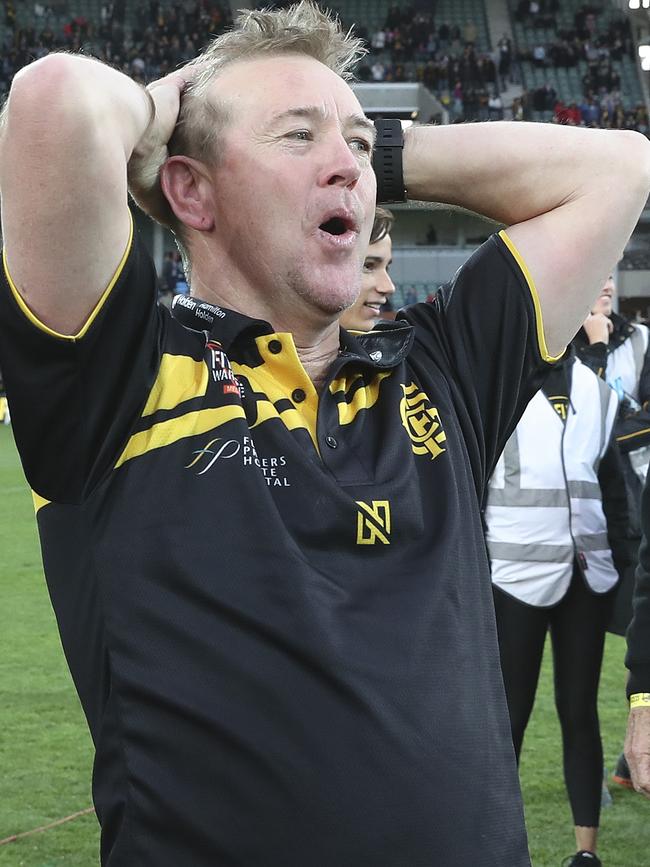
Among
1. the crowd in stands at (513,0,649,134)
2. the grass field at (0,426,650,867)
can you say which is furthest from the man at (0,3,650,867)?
the crowd in stands at (513,0,649,134)

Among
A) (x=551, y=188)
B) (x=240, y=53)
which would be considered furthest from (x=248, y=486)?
(x=551, y=188)

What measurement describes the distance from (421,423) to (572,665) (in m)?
2.57

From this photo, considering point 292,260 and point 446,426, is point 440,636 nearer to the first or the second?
point 446,426

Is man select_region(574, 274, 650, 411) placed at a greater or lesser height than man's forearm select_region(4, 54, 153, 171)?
lesser

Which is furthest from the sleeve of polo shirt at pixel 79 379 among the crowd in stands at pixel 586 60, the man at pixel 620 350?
the crowd in stands at pixel 586 60

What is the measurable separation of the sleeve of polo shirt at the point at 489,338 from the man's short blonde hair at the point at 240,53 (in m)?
0.43

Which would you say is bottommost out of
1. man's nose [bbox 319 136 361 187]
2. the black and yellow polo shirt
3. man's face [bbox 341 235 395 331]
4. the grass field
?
the grass field

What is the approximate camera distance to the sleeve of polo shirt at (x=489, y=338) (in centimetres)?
204

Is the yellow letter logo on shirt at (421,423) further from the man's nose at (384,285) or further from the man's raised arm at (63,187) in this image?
the man's nose at (384,285)

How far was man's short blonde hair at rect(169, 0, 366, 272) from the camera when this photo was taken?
1.92m

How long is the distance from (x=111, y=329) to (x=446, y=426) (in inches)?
22.5

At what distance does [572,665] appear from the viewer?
166 inches

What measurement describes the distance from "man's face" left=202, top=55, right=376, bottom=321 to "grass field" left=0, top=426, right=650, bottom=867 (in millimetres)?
3036

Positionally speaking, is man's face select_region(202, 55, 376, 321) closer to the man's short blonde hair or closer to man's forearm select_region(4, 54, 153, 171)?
the man's short blonde hair
